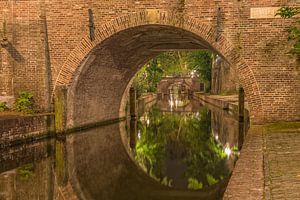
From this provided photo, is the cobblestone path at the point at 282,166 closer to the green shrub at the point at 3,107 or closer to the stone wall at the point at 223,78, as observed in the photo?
the green shrub at the point at 3,107

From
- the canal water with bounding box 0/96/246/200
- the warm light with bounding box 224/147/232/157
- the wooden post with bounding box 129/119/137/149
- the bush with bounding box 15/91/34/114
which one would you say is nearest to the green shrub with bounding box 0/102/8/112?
the bush with bounding box 15/91/34/114

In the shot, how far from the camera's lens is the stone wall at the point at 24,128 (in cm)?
1122

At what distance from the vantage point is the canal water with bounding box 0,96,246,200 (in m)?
7.55

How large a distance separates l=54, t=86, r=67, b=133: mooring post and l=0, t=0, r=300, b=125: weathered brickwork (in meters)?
0.40

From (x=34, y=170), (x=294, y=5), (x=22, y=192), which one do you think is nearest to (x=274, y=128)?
(x=294, y=5)

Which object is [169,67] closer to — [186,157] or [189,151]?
[189,151]

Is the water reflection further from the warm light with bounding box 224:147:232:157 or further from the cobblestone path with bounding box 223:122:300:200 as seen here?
the cobblestone path with bounding box 223:122:300:200

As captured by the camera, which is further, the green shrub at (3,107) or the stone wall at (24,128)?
the green shrub at (3,107)

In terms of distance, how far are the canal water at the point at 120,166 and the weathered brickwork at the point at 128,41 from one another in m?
1.92

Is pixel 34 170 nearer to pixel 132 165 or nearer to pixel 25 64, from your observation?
pixel 132 165

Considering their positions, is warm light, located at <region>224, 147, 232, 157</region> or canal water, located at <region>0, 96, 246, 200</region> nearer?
canal water, located at <region>0, 96, 246, 200</region>

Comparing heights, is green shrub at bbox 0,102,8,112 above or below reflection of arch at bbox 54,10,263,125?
below

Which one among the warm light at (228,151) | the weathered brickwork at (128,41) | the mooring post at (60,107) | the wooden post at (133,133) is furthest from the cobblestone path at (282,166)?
the mooring post at (60,107)

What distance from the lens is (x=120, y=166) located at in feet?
33.7
